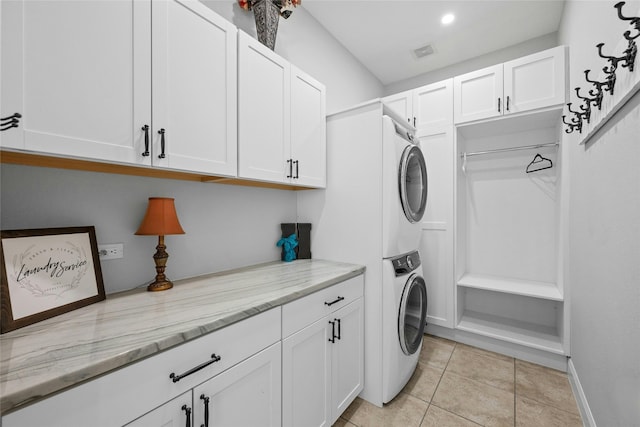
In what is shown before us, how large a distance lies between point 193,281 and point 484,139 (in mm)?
3115

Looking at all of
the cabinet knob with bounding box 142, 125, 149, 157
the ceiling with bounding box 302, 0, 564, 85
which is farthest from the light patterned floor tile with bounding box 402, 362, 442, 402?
the ceiling with bounding box 302, 0, 564, 85

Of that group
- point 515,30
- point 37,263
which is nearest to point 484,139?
point 515,30

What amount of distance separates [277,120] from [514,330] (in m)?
2.88

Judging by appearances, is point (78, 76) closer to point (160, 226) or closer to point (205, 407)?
point (160, 226)

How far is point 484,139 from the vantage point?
9.34 ft

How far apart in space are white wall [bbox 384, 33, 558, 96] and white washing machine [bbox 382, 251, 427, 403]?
248cm

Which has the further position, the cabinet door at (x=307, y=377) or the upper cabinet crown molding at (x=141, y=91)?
the cabinet door at (x=307, y=377)

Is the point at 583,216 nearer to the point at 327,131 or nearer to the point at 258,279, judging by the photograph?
the point at 327,131

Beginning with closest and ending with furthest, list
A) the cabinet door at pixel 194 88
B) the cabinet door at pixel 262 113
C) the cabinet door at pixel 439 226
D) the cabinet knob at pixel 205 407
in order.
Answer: the cabinet knob at pixel 205 407 < the cabinet door at pixel 194 88 < the cabinet door at pixel 262 113 < the cabinet door at pixel 439 226

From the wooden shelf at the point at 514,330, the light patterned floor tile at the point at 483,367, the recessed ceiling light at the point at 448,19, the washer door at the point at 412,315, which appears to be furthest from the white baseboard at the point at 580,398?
the recessed ceiling light at the point at 448,19

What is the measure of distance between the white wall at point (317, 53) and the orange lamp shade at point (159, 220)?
130 cm

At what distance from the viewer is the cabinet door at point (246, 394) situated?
912 mm

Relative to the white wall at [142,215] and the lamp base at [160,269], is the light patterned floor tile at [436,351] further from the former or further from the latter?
the lamp base at [160,269]

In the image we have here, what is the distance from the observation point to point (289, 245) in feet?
6.67
